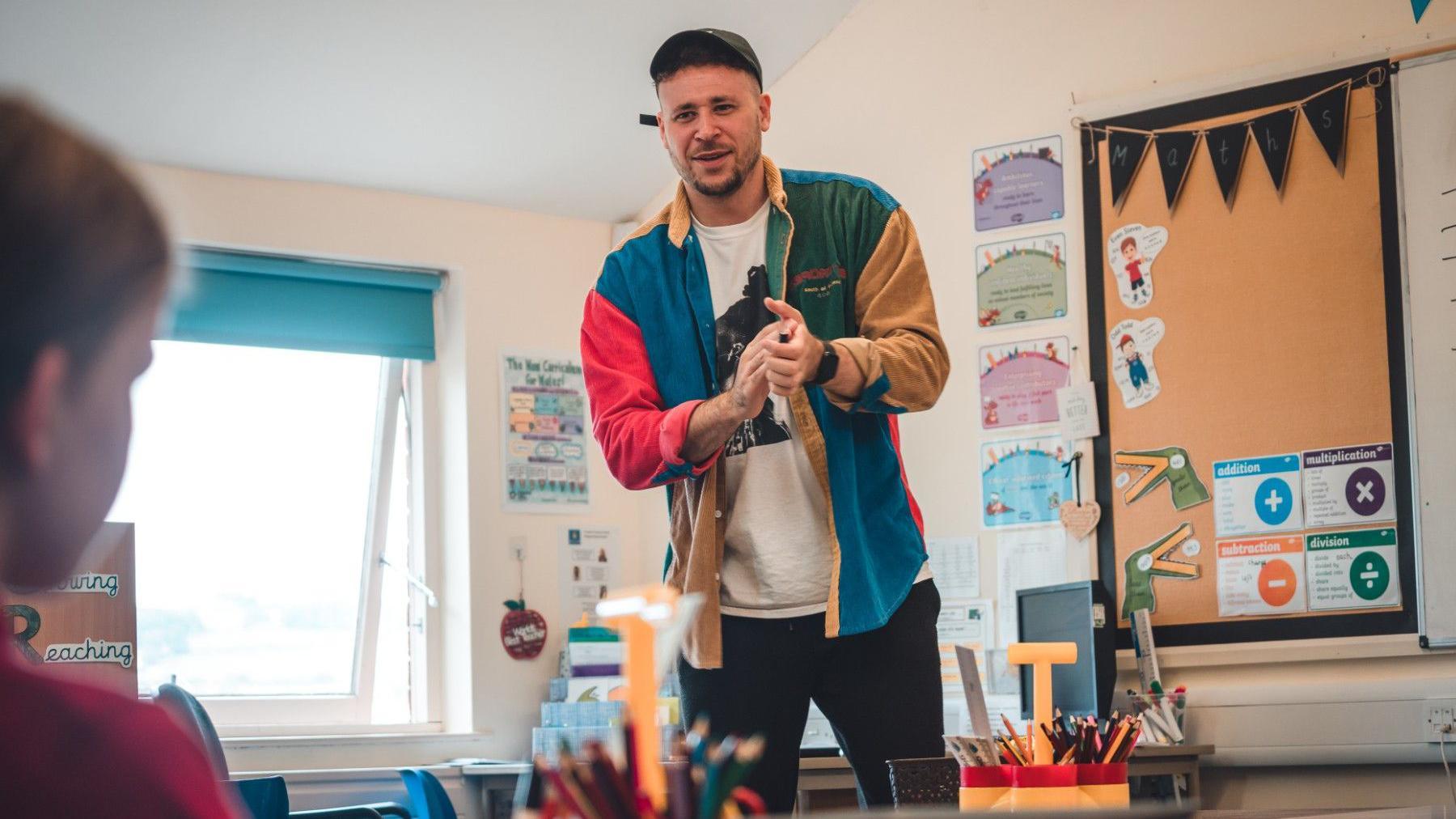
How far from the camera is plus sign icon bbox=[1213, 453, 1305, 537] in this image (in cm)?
325

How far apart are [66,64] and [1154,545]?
2884mm

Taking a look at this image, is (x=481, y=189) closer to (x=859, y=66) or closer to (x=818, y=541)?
(x=859, y=66)

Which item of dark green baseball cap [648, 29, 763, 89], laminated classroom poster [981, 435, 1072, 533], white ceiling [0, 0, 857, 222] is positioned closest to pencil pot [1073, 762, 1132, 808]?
dark green baseball cap [648, 29, 763, 89]

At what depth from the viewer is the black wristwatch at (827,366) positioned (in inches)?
64.0

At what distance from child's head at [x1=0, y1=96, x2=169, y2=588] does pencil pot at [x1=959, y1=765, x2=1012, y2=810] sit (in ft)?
2.79

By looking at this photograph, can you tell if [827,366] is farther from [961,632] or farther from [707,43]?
[961,632]

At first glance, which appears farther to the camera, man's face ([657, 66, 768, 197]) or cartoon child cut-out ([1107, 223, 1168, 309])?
cartoon child cut-out ([1107, 223, 1168, 309])

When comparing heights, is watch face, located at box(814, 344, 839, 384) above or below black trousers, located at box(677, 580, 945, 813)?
above

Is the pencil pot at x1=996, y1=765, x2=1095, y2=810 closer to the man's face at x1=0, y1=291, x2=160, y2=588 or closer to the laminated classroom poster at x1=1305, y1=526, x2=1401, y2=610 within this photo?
the man's face at x1=0, y1=291, x2=160, y2=588

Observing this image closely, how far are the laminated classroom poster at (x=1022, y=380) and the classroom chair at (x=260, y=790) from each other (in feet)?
5.49

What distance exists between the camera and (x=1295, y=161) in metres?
3.31

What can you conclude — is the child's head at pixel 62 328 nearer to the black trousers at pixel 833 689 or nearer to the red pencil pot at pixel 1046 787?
the red pencil pot at pixel 1046 787

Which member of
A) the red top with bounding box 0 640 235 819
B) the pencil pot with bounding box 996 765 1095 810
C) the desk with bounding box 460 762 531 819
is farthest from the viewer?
the desk with bounding box 460 762 531 819

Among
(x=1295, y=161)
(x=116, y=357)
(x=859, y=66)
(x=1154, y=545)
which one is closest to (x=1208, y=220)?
(x=1295, y=161)
